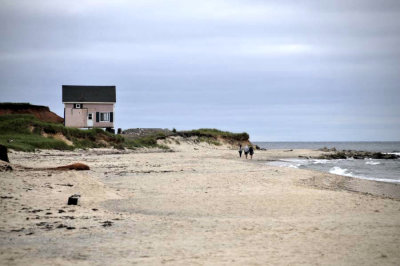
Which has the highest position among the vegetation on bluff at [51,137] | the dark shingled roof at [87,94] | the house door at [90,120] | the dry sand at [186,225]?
the dark shingled roof at [87,94]

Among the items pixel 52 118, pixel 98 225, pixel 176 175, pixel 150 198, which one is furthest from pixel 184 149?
pixel 98 225

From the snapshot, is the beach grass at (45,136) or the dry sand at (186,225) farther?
the beach grass at (45,136)

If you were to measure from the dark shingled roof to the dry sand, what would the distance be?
43980mm

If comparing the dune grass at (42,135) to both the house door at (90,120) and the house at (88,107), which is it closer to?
the house door at (90,120)

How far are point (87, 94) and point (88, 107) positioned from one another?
1.83 meters

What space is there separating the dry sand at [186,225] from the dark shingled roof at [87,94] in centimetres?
4398

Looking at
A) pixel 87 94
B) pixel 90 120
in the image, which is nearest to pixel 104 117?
pixel 90 120

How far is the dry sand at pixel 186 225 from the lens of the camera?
8047 millimetres

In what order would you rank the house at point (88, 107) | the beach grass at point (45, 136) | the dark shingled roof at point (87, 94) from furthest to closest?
the dark shingled roof at point (87, 94), the house at point (88, 107), the beach grass at point (45, 136)

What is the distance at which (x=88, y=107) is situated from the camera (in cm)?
6084

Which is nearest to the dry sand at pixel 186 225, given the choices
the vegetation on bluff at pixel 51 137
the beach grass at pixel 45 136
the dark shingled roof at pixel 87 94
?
the vegetation on bluff at pixel 51 137

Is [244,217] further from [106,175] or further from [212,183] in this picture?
[106,175]

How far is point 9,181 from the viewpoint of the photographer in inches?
605

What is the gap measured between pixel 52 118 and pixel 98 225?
56.0m
